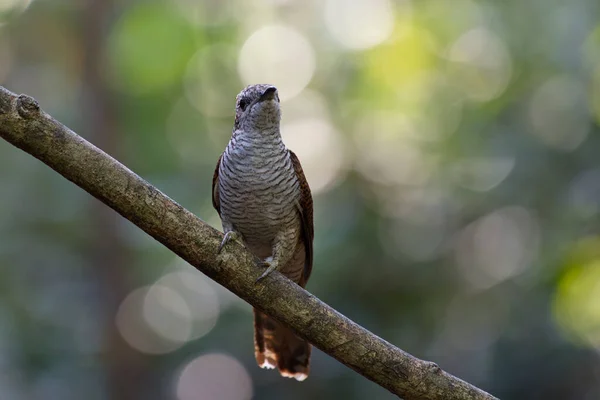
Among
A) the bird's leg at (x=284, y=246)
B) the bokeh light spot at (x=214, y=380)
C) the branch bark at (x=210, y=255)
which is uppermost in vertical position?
the bokeh light spot at (x=214, y=380)

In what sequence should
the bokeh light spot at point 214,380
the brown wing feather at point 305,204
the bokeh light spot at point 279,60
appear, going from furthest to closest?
1. the bokeh light spot at point 279,60
2. the bokeh light spot at point 214,380
3. the brown wing feather at point 305,204

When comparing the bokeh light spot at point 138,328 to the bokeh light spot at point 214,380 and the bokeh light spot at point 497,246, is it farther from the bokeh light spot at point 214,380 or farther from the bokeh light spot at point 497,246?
the bokeh light spot at point 497,246

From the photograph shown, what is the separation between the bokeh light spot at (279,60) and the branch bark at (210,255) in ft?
21.8

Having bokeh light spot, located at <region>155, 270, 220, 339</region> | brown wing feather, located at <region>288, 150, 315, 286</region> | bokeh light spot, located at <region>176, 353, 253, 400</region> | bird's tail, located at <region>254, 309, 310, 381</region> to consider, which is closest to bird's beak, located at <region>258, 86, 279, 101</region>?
brown wing feather, located at <region>288, 150, 315, 286</region>

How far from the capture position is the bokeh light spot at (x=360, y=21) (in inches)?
371

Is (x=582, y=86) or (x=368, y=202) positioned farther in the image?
(x=368, y=202)

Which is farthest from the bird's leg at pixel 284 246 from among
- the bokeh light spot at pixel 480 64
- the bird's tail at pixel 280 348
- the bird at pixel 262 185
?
the bokeh light spot at pixel 480 64

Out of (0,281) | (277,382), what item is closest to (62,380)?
(0,281)

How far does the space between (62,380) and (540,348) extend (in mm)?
4536

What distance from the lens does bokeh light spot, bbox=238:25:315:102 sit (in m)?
9.78

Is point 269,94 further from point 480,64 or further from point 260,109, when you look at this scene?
point 480,64

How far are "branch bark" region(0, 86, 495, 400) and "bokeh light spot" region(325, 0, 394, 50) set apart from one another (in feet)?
22.0

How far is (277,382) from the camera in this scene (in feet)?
23.9

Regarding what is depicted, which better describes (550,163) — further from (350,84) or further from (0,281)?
(0,281)
